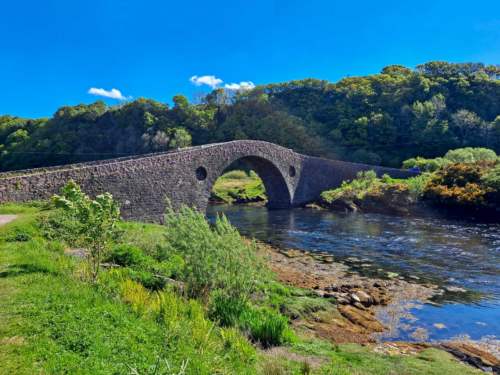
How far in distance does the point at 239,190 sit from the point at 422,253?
34284mm

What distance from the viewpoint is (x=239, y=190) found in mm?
50688

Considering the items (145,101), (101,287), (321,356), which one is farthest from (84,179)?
(145,101)

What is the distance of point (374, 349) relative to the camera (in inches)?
308

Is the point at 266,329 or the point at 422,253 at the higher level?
the point at 266,329

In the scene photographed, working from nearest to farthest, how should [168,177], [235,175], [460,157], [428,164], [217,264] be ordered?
[217,264]
[168,177]
[460,157]
[428,164]
[235,175]

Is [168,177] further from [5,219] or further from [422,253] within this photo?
[422,253]

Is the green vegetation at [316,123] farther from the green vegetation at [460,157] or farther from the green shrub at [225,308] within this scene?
the green shrub at [225,308]

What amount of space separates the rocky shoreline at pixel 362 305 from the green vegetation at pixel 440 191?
19.0m

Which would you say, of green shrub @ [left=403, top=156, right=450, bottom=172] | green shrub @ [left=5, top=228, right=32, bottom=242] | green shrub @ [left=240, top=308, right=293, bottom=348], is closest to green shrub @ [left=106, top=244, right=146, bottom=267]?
green shrub @ [left=5, top=228, right=32, bottom=242]

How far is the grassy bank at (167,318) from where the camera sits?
4953mm

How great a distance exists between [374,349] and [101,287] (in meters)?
5.87

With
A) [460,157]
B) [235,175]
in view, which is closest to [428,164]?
[460,157]

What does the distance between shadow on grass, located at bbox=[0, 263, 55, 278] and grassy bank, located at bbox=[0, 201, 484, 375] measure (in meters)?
0.04

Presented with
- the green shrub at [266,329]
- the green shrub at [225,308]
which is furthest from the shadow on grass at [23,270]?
the green shrub at [266,329]
